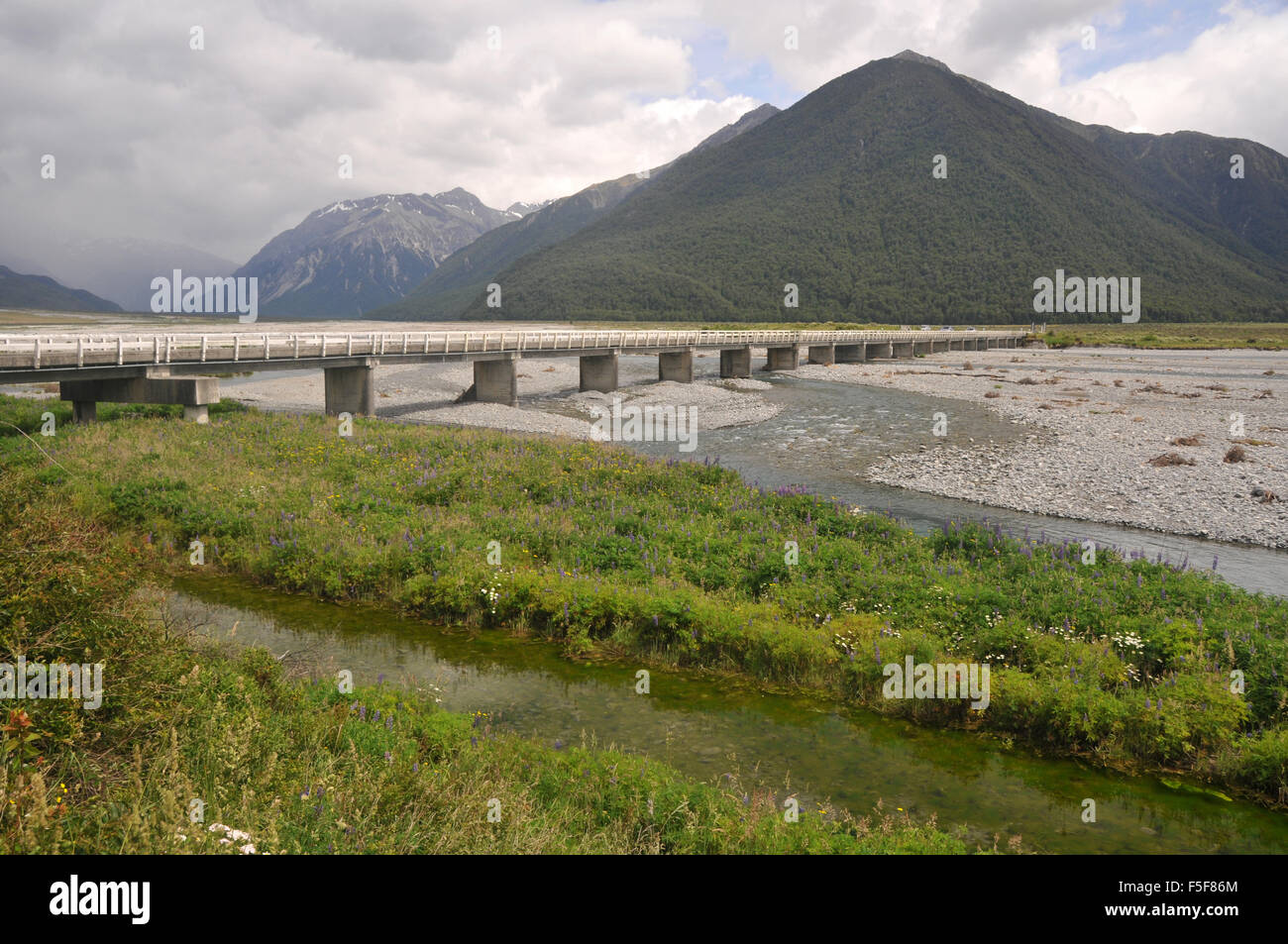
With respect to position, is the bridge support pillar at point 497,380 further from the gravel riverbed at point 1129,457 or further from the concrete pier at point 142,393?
the gravel riverbed at point 1129,457

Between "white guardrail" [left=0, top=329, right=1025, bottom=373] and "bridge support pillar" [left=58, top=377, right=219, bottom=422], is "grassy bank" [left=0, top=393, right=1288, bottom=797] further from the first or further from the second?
"bridge support pillar" [left=58, top=377, right=219, bottom=422]

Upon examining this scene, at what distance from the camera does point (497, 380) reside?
1858 inches

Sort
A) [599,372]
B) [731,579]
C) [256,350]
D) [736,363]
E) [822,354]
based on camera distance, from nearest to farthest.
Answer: [731,579]
[256,350]
[599,372]
[736,363]
[822,354]

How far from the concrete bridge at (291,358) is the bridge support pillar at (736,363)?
8.58m

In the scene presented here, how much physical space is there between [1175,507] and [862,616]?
1486 centimetres

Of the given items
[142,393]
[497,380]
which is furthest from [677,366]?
[142,393]

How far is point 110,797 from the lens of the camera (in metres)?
4.97

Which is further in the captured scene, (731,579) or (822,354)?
(822,354)

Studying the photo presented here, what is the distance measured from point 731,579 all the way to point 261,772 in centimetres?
944

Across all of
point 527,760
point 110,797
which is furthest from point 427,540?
point 110,797

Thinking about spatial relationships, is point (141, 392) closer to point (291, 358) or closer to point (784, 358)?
point (291, 358)

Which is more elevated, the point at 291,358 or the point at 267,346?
the point at 267,346

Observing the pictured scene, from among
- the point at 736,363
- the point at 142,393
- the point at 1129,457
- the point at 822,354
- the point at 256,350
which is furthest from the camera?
the point at 822,354
